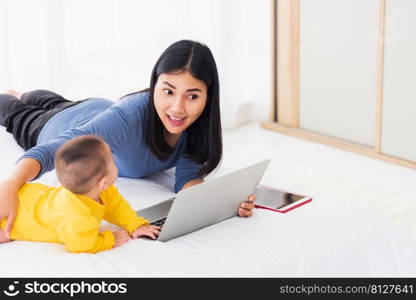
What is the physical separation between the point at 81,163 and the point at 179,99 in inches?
17.7

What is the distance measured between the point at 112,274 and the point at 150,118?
0.66 meters

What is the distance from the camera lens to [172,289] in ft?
4.68

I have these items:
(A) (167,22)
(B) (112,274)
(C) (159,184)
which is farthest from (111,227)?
(A) (167,22)

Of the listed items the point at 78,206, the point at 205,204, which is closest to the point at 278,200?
the point at 205,204

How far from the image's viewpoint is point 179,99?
1.83m

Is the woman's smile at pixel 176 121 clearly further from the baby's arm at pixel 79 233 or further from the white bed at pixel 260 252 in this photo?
the baby's arm at pixel 79 233

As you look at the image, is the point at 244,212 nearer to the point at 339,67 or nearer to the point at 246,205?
the point at 246,205

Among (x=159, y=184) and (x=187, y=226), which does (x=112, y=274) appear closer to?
(x=187, y=226)

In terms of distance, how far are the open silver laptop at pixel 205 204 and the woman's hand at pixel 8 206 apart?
36 centimetres

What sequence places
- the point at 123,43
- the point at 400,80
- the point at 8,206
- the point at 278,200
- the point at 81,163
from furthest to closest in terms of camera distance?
the point at 123,43, the point at 400,80, the point at 278,200, the point at 8,206, the point at 81,163

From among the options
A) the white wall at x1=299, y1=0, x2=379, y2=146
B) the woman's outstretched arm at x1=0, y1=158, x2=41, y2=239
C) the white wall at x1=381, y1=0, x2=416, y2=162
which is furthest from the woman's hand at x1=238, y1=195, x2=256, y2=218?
the white wall at x1=299, y1=0, x2=379, y2=146

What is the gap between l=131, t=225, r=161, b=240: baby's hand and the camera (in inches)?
64.8

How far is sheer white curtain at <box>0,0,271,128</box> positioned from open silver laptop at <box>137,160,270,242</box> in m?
1.64

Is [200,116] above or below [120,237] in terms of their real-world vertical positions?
above
